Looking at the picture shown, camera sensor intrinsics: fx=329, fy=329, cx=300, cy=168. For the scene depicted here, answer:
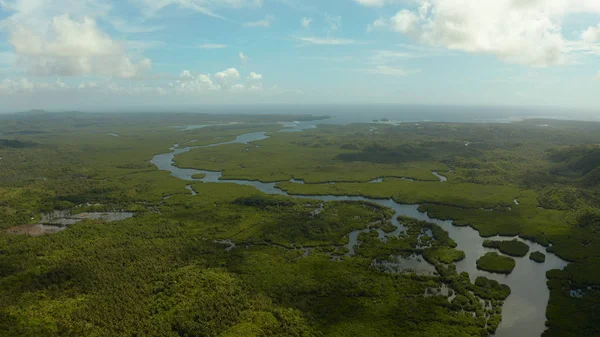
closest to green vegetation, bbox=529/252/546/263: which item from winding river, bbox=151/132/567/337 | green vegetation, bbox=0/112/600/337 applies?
winding river, bbox=151/132/567/337

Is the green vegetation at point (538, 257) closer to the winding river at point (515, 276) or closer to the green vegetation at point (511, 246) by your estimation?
the winding river at point (515, 276)

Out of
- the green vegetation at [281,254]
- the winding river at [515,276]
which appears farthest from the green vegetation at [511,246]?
the winding river at [515,276]

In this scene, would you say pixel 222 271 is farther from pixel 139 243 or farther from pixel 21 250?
pixel 21 250

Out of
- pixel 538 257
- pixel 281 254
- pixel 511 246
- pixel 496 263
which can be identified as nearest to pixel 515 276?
pixel 496 263

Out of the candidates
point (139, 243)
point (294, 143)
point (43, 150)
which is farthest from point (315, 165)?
point (43, 150)

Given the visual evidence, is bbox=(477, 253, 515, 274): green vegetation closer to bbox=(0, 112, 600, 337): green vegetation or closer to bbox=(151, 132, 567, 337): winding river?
bbox=(0, 112, 600, 337): green vegetation

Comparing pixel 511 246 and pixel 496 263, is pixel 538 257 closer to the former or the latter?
pixel 511 246

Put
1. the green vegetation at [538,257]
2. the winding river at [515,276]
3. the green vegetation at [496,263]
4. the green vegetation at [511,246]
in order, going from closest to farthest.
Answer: the winding river at [515,276]
the green vegetation at [496,263]
the green vegetation at [538,257]
the green vegetation at [511,246]
